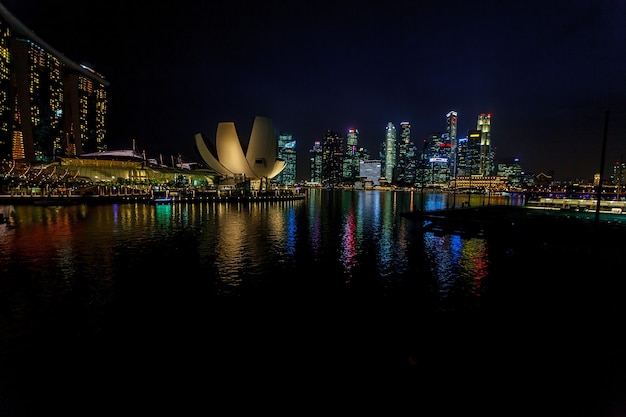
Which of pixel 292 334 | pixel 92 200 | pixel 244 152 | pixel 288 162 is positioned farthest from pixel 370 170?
pixel 292 334

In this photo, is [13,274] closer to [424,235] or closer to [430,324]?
[430,324]

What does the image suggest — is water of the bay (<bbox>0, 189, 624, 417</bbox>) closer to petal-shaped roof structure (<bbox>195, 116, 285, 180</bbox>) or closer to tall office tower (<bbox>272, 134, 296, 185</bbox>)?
petal-shaped roof structure (<bbox>195, 116, 285, 180</bbox>)

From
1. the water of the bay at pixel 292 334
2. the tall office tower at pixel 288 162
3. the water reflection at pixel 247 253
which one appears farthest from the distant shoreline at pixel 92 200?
the tall office tower at pixel 288 162

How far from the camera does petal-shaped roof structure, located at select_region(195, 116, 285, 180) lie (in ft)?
171

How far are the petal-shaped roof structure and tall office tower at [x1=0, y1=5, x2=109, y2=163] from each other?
1087 inches

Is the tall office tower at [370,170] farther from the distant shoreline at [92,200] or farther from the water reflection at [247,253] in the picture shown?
the water reflection at [247,253]

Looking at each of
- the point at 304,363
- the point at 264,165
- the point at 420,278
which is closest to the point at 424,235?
the point at 420,278

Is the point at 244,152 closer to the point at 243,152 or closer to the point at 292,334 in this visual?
the point at 243,152

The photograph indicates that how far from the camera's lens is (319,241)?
656 inches

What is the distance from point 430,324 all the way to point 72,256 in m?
12.2

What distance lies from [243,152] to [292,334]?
4936 cm

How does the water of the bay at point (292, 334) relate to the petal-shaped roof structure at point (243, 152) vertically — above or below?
below

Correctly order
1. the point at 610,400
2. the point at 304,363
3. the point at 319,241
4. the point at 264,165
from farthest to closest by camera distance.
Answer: the point at 264,165 < the point at 319,241 < the point at 304,363 < the point at 610,400

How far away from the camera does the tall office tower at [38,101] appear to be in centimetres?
5378
